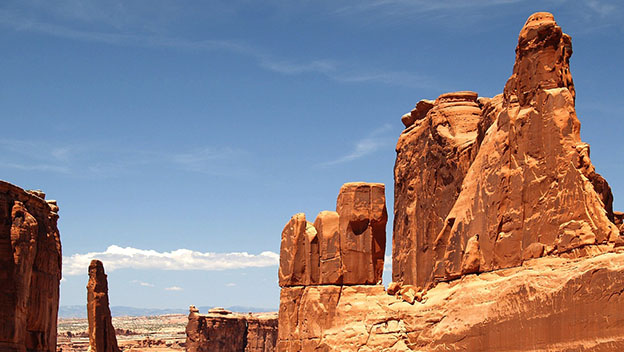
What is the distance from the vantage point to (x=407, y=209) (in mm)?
49125

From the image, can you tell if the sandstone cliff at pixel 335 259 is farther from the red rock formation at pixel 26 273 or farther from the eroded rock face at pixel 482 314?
the red rock formation at pixel 26 273

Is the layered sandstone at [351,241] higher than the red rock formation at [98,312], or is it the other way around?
the layered sandstone at [351,241]

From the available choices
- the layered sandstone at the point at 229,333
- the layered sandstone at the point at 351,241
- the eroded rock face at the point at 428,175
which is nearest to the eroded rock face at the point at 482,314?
the layered sandstone at the point at 351,241

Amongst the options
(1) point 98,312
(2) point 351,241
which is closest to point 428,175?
(2) point 351,241

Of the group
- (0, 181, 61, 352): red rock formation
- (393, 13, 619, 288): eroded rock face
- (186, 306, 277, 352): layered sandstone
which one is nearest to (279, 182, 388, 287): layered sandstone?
(393, 13, 619, 288): eroded rock face

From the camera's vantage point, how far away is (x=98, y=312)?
38.3 meters

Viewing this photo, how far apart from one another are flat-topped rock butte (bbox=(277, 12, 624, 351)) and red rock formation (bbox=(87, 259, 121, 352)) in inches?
362

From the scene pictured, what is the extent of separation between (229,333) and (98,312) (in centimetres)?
4015

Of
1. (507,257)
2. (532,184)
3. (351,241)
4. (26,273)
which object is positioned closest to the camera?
(532,184)

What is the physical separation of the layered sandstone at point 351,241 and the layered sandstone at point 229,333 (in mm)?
45342

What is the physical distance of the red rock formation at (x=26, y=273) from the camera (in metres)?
26.5

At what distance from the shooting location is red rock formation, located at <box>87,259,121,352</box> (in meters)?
38.0

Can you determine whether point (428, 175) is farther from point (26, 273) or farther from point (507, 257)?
point (26, 273)

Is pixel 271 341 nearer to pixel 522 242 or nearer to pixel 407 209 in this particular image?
pixel 407 209
